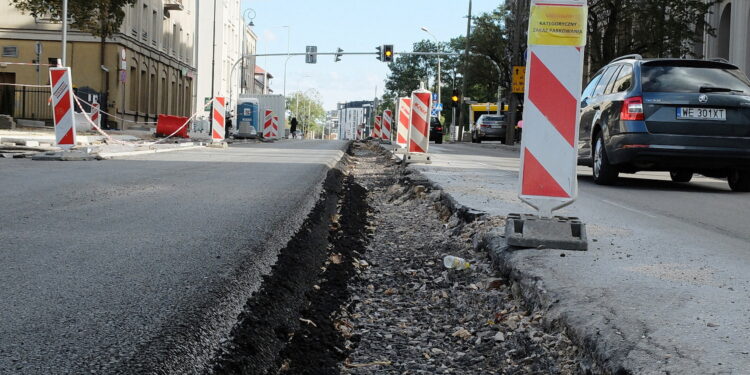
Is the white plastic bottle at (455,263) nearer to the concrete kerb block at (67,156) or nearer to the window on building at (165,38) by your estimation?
the concrete kerb block at (67,156)

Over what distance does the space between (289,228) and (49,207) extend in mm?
2054

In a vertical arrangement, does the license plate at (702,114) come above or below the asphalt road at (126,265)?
above

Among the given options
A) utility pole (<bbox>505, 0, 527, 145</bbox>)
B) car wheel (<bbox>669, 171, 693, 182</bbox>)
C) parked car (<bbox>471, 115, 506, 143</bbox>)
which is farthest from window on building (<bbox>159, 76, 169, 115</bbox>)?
car wheel (<bbox>669, 171, 693, 182</bbox>)

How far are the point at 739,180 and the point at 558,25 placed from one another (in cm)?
733

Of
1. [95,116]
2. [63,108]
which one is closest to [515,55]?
[95,116]

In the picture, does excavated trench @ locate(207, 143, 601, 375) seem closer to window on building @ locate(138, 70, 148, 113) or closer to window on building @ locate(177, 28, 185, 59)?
window on building @ locate(138, 70, 148, 113)

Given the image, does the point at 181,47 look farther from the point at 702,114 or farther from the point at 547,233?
the point at 547,233

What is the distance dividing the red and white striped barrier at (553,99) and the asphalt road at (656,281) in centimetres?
49

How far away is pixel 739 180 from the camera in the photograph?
38.7 ft

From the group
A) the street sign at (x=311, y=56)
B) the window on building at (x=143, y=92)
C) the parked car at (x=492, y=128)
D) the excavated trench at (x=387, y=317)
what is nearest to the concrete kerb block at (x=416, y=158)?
the excavated trench at (x=387, y=317)

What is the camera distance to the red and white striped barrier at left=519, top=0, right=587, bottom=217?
5.47 meters

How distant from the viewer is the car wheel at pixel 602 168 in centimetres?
1191

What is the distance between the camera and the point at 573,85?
5469 mm

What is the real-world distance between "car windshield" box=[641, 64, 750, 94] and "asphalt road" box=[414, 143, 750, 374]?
2468 millimetres
